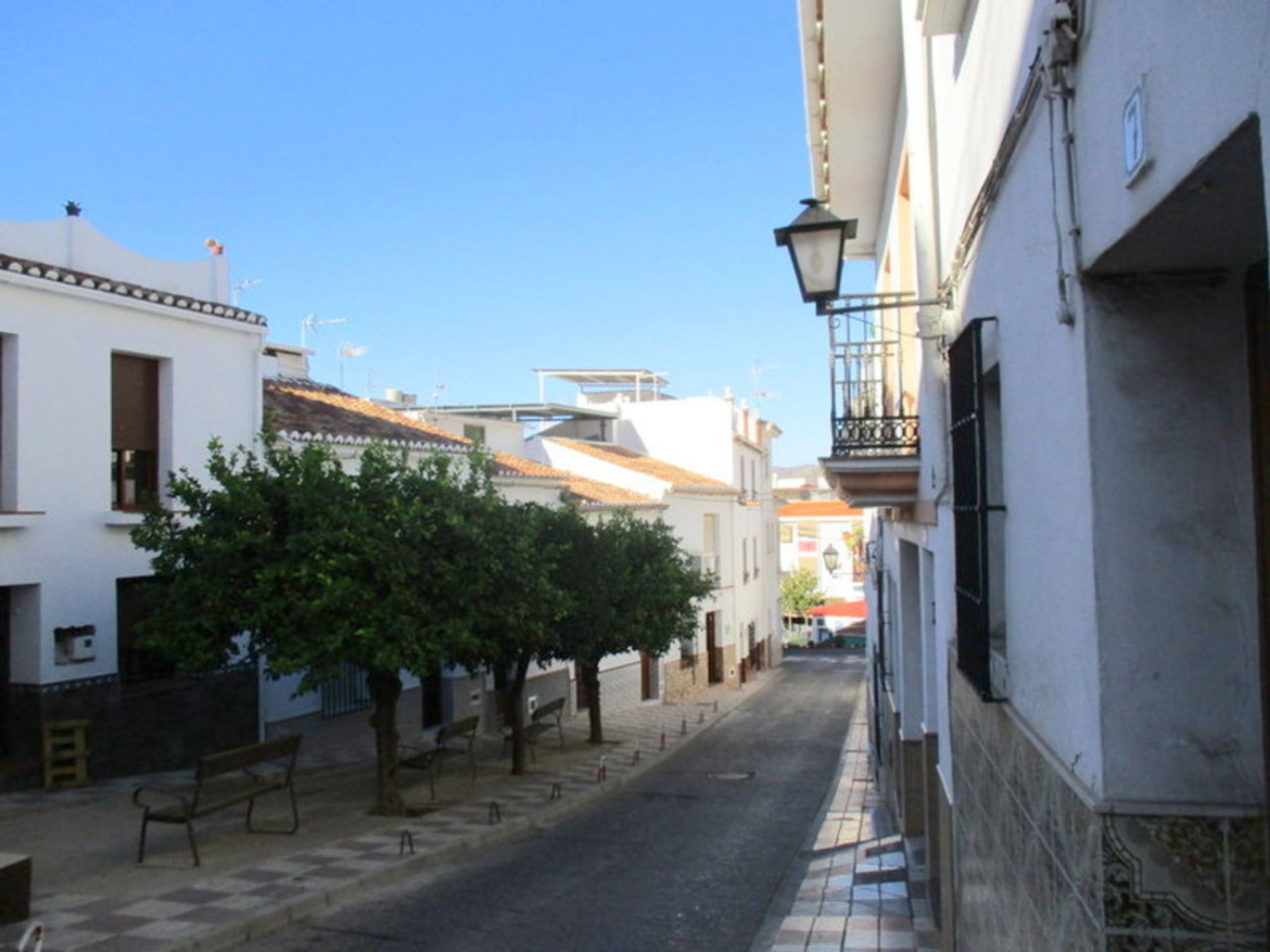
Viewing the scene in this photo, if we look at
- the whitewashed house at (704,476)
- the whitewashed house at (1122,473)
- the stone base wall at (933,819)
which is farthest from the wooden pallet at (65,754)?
the whitewashed house at (704,476)

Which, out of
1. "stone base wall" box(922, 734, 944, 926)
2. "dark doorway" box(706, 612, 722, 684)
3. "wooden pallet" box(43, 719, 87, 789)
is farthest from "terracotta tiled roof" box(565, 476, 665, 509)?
"stone base wall" box(922, 734, 944, 926)

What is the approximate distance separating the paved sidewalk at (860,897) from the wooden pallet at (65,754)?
838 cm

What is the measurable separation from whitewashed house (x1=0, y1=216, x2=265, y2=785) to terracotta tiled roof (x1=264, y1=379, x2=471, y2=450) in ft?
5.60

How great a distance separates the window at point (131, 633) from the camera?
13.8 m

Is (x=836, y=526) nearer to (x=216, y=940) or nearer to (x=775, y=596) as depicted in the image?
(x=775, y=596)

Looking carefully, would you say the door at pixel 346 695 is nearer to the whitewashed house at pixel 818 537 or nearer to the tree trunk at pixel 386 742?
the tree trunk at pixel 386 742

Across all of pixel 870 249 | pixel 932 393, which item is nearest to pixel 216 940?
pixel 932 393

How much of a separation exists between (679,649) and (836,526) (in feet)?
135

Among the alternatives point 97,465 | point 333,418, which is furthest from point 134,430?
point 333,418

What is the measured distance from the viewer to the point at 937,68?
6.00 metres

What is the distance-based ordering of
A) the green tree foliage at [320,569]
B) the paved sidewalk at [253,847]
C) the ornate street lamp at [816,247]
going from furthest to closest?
the green tree foliage at [320,569] → the paved sidewalk at [253,847] → the ornate street lamp at [816,247]

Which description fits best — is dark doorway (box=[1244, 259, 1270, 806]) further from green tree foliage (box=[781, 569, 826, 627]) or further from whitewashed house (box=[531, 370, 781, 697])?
green tree foliage (box=[781, 569, 826, 627])

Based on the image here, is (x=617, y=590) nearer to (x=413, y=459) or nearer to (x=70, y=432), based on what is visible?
(x=413, y=459)

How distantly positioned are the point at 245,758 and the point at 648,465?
999 inches
